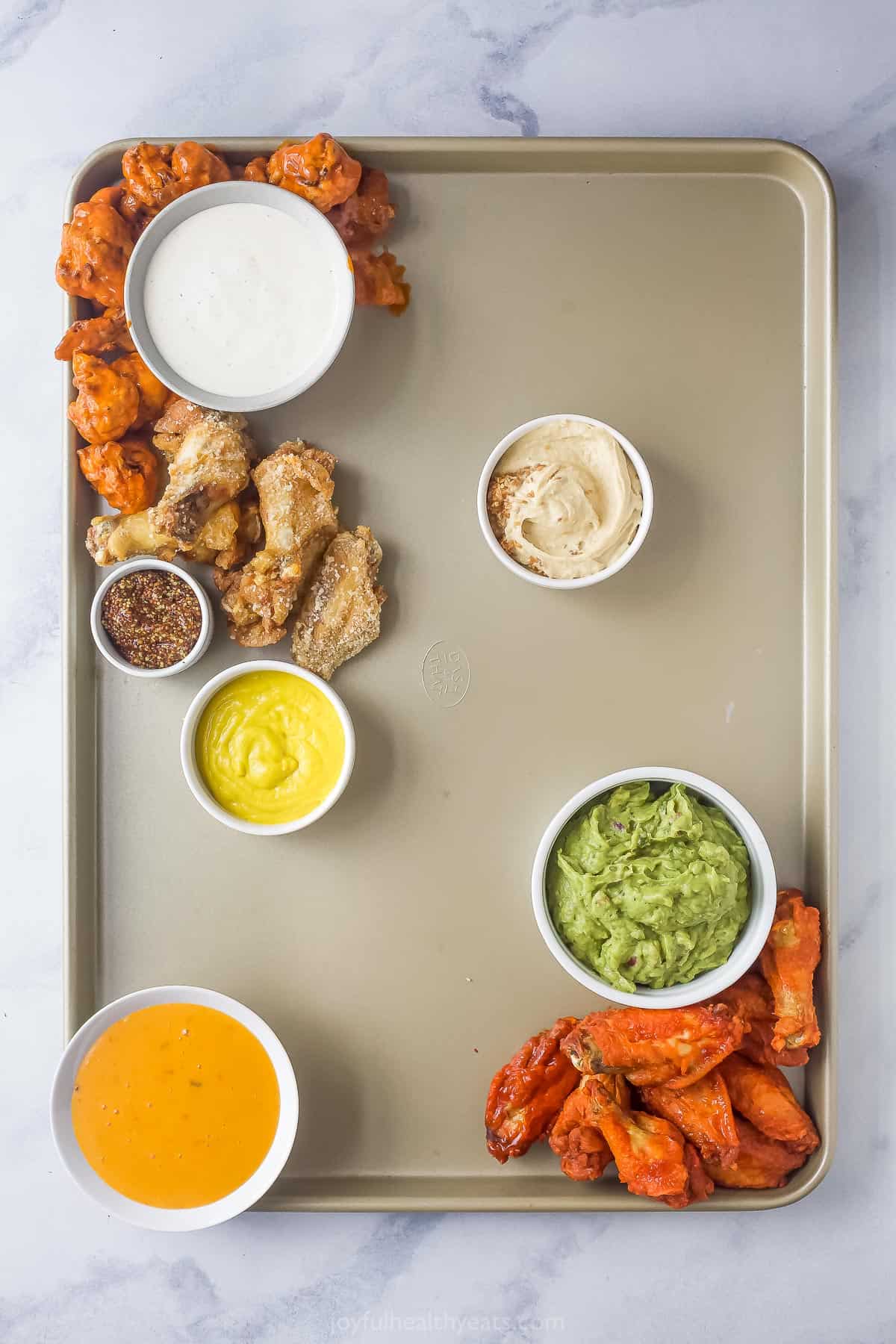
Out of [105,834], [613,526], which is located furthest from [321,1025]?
[613,526]

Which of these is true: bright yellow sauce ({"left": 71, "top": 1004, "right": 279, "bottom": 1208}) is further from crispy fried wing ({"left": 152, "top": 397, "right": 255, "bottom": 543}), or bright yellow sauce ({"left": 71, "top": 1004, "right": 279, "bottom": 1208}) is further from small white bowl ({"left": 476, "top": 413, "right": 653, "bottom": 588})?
small white bowl ({"left": 476, "top": 413, "right": 653, "bottom": 588})

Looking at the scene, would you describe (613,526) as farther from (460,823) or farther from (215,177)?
(215,177)

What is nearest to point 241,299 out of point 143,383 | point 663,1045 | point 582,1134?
point 143,383

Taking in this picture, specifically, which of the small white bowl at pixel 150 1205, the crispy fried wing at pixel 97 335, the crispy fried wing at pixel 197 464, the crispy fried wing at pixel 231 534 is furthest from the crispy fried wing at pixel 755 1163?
the crispy fried wing at pixel 97 335

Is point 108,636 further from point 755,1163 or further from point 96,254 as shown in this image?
point 755,1163

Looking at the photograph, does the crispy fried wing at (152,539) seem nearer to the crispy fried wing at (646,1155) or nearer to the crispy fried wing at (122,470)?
the crispy fried wing at (122,470)

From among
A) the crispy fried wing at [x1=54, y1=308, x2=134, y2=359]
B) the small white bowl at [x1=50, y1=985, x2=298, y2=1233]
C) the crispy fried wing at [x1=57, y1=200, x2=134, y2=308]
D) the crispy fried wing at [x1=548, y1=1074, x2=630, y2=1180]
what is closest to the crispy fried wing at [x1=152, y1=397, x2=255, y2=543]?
the crispy fried wing at [x1=54, y1=308, x2=134, y2=359]
